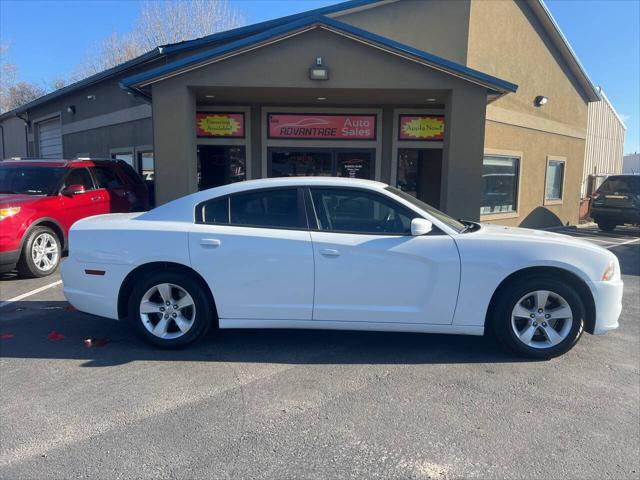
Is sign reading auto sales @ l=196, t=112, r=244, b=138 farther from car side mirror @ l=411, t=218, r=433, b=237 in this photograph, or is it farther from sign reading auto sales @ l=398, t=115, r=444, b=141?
car side mirror @ l=411, t=218, r=433, b=237

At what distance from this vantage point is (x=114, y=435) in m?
3.13

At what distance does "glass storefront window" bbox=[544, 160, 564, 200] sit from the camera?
607 inches

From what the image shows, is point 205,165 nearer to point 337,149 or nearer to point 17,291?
→ point 337,149

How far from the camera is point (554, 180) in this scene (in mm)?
15945

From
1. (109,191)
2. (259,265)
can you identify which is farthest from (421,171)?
(259,265)

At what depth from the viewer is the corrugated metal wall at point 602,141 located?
22.1 metres

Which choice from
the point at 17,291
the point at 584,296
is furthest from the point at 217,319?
the point at 17,291

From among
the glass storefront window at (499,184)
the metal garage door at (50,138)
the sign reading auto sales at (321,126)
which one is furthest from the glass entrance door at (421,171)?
the metal garage door at (50,138)

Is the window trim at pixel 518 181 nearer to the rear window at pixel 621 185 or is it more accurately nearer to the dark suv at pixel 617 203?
the dark suv at pixel 617 203

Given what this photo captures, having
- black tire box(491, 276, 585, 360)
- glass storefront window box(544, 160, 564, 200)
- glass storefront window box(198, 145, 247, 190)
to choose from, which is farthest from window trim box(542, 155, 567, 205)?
black tire box(491, 276, 585, 360)

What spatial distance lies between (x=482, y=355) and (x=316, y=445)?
2085 mm

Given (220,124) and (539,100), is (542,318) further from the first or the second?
(539,100)

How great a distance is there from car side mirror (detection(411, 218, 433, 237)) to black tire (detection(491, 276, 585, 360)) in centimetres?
85

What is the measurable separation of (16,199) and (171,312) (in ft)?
14.9
